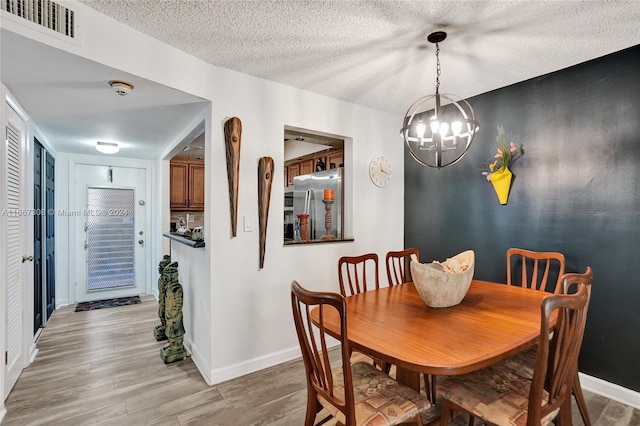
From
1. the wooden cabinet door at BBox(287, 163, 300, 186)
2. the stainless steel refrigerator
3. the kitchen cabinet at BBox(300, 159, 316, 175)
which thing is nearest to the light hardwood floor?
the stainless steel refrigerator

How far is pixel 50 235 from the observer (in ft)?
12.9

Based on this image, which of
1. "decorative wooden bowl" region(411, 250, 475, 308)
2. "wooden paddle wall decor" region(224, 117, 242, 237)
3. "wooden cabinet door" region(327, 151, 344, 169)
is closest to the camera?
"decorative wooden bowl" region(411, 250, 475, 308)

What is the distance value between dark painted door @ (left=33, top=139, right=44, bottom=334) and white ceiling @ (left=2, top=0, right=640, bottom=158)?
678mm

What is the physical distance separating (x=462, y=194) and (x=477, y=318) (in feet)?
5.97

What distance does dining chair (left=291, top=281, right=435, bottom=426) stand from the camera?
4.01 feet

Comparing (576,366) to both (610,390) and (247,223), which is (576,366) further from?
(247,223)

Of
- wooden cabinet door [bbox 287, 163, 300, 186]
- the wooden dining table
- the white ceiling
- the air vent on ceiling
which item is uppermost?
the white ceiling

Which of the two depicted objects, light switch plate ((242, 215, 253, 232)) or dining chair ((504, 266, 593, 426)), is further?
light switch plate ((242, 215, 253, 232))


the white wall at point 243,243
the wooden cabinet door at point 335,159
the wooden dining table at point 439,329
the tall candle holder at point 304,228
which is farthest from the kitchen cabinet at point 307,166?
the wooden dining table at point 439,329

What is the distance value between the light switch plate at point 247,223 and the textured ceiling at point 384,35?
118 centimetres

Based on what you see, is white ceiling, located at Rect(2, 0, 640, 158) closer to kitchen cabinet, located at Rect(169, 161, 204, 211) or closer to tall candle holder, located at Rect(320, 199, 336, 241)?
tall candle holder, located at Rect(320, 199, 336, 241)

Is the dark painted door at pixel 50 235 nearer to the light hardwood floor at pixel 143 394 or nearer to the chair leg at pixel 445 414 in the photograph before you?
the light hardwood floor at pixel 143 394

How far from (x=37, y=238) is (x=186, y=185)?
6.90ft

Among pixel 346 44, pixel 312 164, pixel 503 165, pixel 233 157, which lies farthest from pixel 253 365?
pixel 312 164
